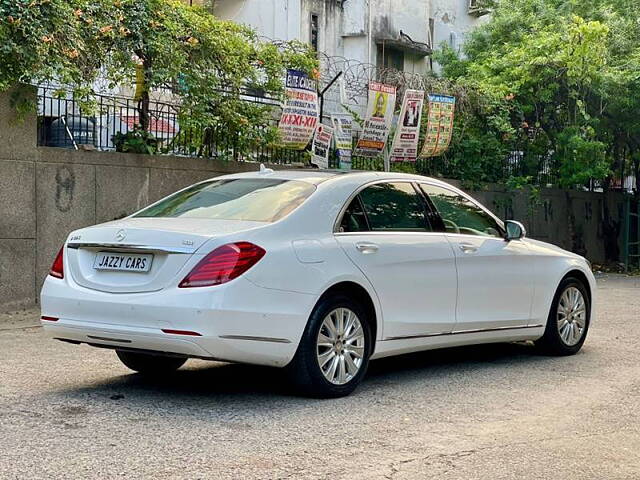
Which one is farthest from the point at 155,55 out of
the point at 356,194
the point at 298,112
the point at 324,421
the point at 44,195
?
the point at 324,421

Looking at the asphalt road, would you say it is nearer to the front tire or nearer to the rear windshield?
the front tire

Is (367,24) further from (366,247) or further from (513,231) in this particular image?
(366,247)

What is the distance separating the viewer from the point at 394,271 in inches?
284

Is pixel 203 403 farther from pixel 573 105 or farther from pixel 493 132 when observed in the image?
pixel 573 105

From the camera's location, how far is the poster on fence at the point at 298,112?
47.0 ft

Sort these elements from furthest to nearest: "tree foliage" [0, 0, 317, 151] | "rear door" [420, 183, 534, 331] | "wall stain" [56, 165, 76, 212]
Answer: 1. "wall stain" [56, 165, 76, 212]
2. "tree foliage" [0, 0, 317, 151]
3. "rear door" [420, 183, 534, 331]

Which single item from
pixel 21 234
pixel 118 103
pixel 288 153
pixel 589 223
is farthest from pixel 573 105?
pixel 21 234

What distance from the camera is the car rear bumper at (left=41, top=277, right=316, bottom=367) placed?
6.08 metres

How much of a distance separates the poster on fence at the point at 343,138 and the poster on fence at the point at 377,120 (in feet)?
1.14

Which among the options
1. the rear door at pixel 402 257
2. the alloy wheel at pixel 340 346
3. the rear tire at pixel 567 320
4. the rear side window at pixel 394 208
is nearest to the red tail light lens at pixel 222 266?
the alloy wheel at pixel 340 346

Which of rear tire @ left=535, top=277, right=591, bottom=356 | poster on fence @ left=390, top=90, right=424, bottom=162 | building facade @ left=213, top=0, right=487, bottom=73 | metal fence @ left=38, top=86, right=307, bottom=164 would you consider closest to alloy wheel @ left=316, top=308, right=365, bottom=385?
rear tire @ left=535, top=277, right=591, bottom=356

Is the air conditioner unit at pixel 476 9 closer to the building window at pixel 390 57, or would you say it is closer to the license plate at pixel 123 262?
the building window at pixel 390 57

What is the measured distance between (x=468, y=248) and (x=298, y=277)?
79.3 inches

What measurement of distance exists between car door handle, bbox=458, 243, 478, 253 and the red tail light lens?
223cm
